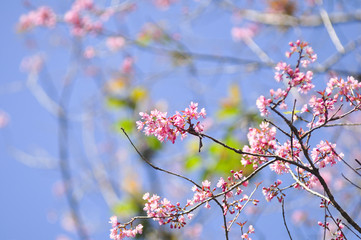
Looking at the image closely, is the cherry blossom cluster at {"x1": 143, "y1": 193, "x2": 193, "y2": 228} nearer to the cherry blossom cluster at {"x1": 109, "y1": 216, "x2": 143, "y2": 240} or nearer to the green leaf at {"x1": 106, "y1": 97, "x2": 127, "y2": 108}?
the cherry blossom cluster at {"x1": 109, "y1": 216, "x2": 143, "y2": 240}

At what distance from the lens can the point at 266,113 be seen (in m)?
1.83

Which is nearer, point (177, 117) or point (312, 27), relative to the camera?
point (177, 117)

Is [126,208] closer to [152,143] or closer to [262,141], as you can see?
[152,143]

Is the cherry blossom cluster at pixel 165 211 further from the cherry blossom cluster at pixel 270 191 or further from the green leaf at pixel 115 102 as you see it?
the green leaf at pixel 115 102

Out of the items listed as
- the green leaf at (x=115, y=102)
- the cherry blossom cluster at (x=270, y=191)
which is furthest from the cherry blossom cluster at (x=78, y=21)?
the cherry blossom cluster at (x=270, y=191)

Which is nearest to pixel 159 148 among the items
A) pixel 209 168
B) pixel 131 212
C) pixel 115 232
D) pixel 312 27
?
pixel 131 212

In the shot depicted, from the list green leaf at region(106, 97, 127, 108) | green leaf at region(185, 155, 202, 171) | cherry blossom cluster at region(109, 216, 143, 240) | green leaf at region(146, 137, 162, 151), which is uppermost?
green leaf at region(106, 97, 127, 108)

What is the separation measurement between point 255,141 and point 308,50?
57 centimetres

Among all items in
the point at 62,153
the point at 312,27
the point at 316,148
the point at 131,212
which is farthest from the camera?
the point at 131,212

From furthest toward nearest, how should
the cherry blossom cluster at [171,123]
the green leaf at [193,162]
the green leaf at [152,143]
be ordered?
the green leaf at [152,143]
the green leaf at [193,162]
the cherry blossom cluster at [171,123]

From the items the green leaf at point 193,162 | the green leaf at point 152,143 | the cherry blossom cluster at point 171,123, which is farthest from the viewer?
the green leaf at point 152,143

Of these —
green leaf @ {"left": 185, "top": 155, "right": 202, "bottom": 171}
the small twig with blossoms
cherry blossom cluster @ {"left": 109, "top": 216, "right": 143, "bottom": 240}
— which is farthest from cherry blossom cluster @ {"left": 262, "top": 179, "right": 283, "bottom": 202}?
green leaf @ {"left": 185, "top": 155, "right": 202, "bottom": 171}

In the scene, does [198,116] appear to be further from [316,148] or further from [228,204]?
[316,148]

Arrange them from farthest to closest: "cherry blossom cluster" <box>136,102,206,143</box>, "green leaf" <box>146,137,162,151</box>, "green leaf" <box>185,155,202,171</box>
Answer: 1. "green leaf" <box>146,137,162,151</box>
2. "green leaf" <box>185,155,202,171</box>
3. "cherry blossom cluster" <box>136,102,206,143</box>
